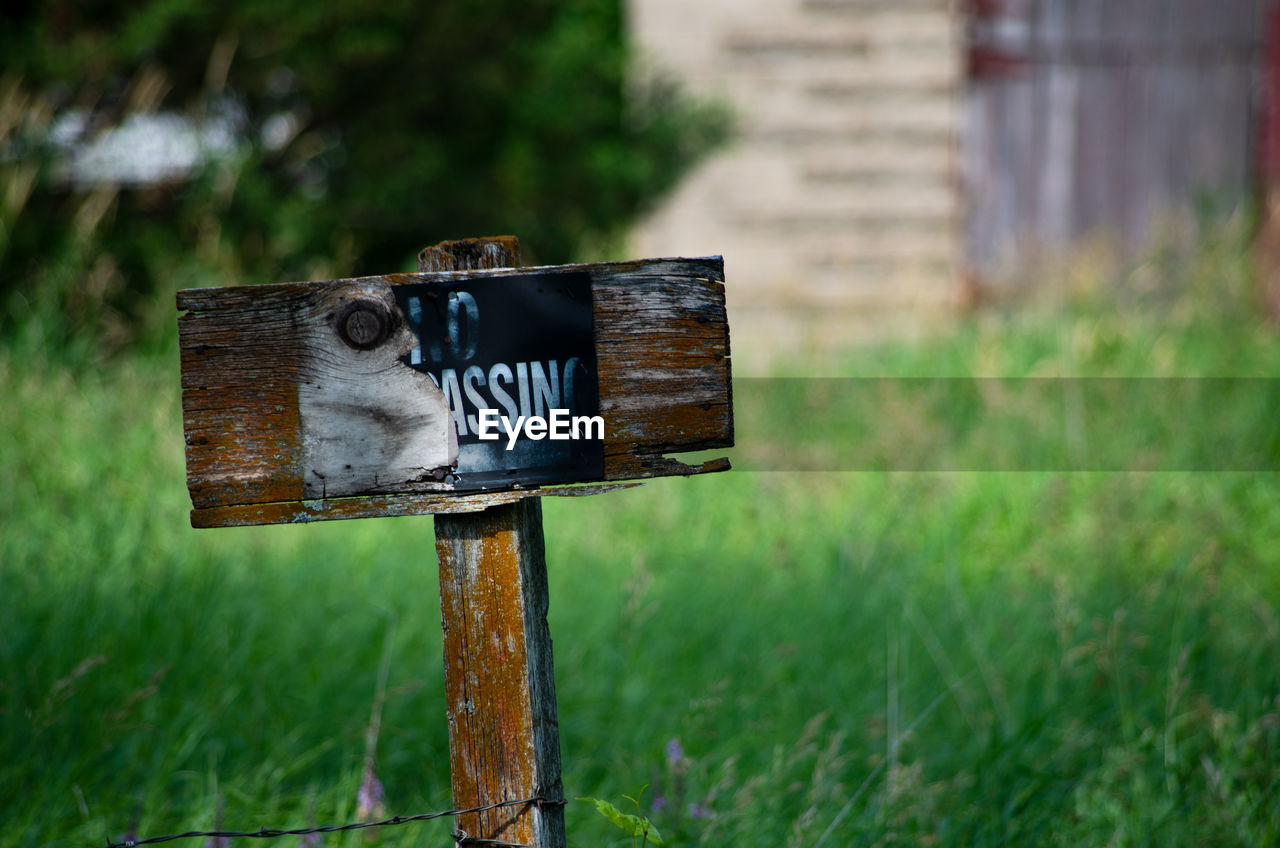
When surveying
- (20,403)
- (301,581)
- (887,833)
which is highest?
(20,403)

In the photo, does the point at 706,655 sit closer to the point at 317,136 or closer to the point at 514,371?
the point at 514,371

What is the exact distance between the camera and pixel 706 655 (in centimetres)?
278

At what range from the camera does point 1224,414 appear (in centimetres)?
447

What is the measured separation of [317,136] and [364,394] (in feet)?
15.9

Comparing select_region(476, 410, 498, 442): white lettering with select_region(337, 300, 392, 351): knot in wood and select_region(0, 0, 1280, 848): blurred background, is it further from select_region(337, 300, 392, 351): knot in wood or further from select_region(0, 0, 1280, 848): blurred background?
select_region(0, 0, 1280, 848): blurred background

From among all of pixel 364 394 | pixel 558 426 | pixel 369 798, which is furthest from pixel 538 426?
pixel 369 798

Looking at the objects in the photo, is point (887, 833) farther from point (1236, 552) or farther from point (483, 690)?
point (1236, 552)

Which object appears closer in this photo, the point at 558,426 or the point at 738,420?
the point at 558,426

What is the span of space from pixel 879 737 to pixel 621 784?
0.61 meters

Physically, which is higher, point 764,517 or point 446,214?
point 446,214

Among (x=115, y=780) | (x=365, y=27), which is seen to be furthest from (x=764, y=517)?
(x=365, y=27)

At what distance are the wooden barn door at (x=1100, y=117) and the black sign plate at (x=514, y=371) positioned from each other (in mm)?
5480

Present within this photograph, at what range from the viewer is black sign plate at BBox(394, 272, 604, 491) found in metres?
1.37

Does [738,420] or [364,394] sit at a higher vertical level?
[364,394]
